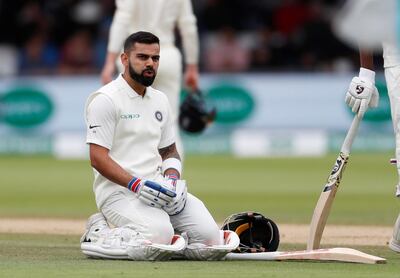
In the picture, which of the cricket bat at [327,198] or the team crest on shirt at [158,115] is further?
the team crest on shirt at [158,115]

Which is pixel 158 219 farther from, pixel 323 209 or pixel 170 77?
pixel 170 77

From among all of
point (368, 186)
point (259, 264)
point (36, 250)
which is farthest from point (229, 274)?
point (368, 186)

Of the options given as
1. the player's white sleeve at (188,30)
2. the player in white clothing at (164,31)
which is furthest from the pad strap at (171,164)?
the player's white sleeve at (188,30)

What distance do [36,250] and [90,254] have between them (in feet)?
1.89

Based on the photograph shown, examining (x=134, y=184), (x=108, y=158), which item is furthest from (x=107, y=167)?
(x=134, y=184)

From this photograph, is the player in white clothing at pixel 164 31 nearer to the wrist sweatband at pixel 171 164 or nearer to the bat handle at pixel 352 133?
the wrist sweatband at pixel 171 164

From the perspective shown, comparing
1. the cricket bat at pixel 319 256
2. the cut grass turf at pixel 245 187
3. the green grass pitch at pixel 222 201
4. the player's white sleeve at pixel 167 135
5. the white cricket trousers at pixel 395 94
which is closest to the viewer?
the green grass pitch at pixel 222 201

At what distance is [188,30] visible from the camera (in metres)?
9.48

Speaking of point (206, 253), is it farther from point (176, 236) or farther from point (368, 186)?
point (368, 186)

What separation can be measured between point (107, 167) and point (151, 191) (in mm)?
260

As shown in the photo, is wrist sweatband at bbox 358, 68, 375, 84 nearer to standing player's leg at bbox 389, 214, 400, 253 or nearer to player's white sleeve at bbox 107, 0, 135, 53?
standing player's leg at bbox 389, 214, 400, 253

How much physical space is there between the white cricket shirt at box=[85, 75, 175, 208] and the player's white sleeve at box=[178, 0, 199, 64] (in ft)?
10.2

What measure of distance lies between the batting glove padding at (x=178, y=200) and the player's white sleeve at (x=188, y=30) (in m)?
3.39

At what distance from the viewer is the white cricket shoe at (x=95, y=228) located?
618 cm
